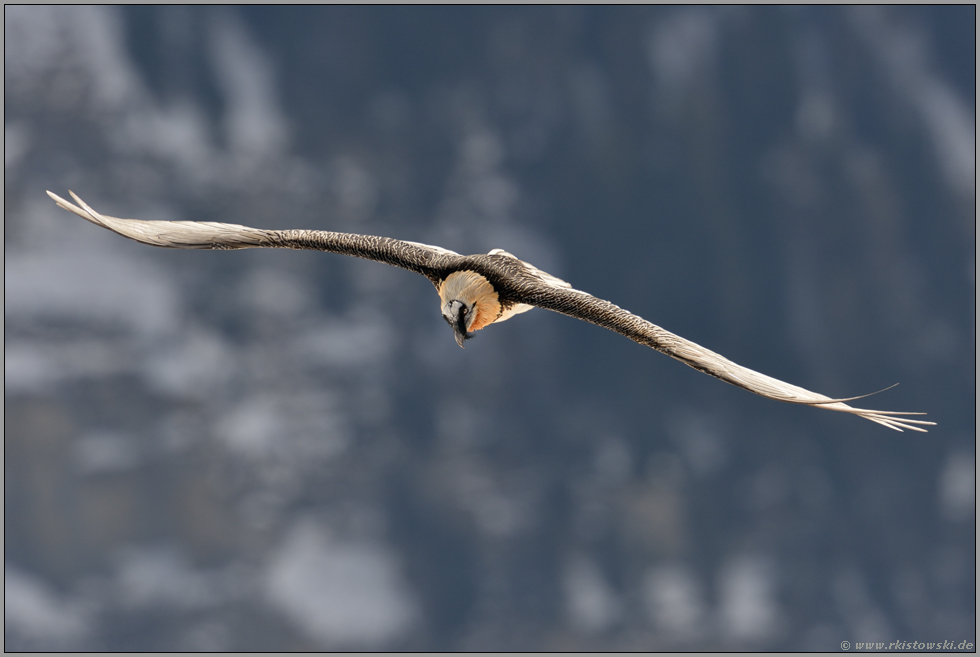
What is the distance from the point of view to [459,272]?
21.0 meters

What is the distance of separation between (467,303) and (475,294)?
1.11ft

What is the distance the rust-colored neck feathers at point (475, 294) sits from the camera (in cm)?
2039

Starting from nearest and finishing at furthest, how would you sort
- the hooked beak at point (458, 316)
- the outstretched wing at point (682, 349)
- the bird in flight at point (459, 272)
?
the outstretched wing at point (682, 349) < the bird in flight at point (459, 272) < the hooked beak at point (458, 316)

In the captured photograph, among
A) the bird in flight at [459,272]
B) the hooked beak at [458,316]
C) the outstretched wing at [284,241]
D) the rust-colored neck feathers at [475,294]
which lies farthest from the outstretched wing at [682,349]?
the outstretched wing at [284,241]

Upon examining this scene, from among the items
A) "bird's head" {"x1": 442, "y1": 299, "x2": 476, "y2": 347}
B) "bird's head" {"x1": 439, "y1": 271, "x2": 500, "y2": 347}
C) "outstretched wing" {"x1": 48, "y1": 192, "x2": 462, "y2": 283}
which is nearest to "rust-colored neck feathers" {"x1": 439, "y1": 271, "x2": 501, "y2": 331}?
"bird's head" {"x1": 439, "y1": 271, "x2": 500, "y2": 347}

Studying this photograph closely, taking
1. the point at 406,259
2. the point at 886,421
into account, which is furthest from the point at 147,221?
the point at 886,421

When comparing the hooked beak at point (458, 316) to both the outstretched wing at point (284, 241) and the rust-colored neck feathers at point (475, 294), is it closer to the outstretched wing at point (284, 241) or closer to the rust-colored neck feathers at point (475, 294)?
the rust-colored neck feathers at point (475, 294)

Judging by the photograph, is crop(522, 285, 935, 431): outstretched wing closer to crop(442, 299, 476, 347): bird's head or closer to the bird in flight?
the bird in flight

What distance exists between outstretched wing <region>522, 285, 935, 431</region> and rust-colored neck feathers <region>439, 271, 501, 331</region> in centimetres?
99

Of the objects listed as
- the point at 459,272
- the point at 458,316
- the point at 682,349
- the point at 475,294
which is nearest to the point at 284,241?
the point at 459,272

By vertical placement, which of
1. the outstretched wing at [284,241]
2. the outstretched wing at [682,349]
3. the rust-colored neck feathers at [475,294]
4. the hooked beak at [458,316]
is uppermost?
the outstretched wing at [284,241]

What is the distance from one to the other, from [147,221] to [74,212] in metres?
2.36

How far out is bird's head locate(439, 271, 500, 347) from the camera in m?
20.4

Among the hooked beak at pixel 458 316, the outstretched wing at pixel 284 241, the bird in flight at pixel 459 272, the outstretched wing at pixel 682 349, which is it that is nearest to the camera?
the outstretched wing at pixel 682 349
